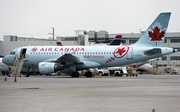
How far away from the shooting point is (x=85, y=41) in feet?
251

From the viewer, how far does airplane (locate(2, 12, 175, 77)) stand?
3962 cm

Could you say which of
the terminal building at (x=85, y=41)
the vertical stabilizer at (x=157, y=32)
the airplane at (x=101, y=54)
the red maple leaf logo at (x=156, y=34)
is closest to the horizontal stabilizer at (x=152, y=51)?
the airplane at (x=101, y=54)

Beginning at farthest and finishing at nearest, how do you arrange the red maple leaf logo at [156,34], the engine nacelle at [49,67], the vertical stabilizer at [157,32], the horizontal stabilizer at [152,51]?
1. the red maple leaf logo at [156,34]
2. the engine nacelle at [49,67]
3. the vertical stabilizer at [157,32]
4. the horizontal stabilizer at [152,51]

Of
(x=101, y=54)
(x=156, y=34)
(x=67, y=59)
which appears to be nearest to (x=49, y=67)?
(x=67, y=59)

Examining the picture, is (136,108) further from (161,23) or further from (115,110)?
(161,23)

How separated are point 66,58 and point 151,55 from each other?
37.1ft

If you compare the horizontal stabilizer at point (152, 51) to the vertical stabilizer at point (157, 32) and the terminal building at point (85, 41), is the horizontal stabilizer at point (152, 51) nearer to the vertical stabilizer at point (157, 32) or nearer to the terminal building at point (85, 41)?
the vertical stabilizer at point (157, 32)

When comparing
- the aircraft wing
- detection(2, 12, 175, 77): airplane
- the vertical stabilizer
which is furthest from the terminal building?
the vertical stabilizer

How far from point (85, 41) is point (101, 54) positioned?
3528 centimetres

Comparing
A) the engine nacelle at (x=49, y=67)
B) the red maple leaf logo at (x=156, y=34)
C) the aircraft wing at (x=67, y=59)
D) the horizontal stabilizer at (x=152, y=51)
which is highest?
the red maple leaf logo at (x=156, y=34)

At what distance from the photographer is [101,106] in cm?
1189

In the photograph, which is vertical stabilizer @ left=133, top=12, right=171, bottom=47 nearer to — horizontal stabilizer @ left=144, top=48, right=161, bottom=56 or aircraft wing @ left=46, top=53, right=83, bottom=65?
horizontal stabilizer @ left=144, top=48, right=161, bottom=56

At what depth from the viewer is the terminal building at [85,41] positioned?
74312 mm

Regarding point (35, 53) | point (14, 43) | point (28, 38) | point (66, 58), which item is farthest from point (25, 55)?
point (28, 38)
